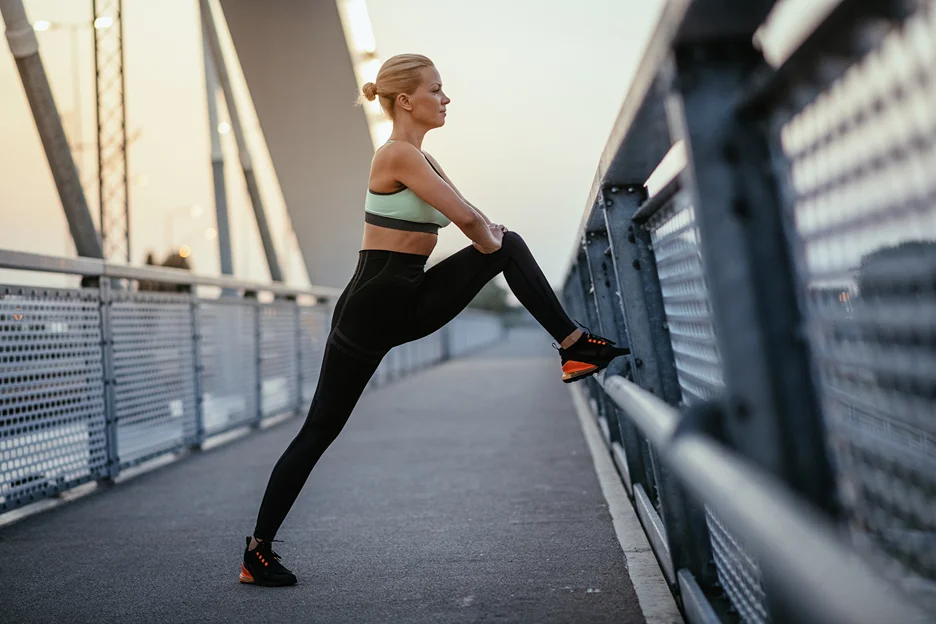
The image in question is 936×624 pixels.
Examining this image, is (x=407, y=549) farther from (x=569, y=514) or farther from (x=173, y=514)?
(x=173, y=514)

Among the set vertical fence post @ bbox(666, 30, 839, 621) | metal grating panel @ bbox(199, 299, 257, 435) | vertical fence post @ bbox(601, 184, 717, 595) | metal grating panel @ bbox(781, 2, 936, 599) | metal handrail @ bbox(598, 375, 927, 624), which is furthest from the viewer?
metal grating panel @ bbox(199, 299, 257, 435)

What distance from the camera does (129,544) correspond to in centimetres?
454

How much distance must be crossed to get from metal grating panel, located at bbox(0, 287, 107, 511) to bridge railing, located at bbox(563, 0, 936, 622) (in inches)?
159

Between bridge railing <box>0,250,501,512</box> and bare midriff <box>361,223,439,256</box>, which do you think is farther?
bridge railing <box>0,250,501,512</box>

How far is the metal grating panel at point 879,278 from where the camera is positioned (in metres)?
1.09

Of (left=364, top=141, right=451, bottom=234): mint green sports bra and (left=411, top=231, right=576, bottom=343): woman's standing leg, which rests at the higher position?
(left=364, top=141, right=451, bottom=234): mint green sports bra

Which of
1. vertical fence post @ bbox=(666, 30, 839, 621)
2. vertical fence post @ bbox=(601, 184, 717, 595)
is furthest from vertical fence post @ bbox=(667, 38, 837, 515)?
vertical fence post @ bbox=(601, 184, 717, 595)

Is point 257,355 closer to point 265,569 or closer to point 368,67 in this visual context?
point 265,569

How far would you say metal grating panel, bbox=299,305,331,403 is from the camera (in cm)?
1176

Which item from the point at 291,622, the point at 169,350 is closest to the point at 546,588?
the point at 291,622

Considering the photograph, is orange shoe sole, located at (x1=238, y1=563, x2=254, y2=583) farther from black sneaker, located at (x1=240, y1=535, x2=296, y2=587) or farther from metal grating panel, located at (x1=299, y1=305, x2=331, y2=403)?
metal grating panel, located at (x1=299, y1=305, x2=331, y2=403)

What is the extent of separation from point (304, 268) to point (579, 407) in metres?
9.34

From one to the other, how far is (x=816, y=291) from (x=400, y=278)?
216 cm

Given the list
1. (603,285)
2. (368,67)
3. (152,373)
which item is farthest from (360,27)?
(603,285)
